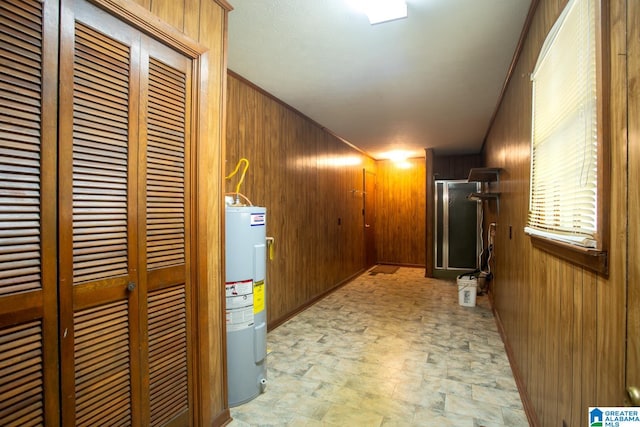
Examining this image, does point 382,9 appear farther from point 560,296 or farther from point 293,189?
point 293,189

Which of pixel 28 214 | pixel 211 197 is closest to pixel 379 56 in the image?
pixel 211 197

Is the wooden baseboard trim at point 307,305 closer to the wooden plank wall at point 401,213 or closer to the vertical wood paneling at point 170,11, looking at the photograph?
the wooden plank wall at point 401,213

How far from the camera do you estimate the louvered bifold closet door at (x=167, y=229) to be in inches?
55.7

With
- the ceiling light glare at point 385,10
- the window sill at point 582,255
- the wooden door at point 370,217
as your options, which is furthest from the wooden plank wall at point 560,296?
the wooden door at point 370,217

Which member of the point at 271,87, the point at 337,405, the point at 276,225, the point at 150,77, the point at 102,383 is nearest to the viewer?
the point at 102,383

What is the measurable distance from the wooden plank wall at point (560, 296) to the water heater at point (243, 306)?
1.73 meters

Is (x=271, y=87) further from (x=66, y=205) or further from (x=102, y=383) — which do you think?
(x=102, y=383)

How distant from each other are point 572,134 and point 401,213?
6112 mm

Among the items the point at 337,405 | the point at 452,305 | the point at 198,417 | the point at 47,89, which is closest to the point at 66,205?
the point at 47,89

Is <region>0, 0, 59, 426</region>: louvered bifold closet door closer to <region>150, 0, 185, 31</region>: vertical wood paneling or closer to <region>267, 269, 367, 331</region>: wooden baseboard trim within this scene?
<region>150, 0, 185, 31</region>: vertical wood paneling

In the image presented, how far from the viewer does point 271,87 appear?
3098 mm

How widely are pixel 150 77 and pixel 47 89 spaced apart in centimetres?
44

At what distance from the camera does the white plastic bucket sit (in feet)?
13.6

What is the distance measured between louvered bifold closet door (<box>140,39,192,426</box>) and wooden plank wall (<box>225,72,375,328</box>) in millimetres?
1210
